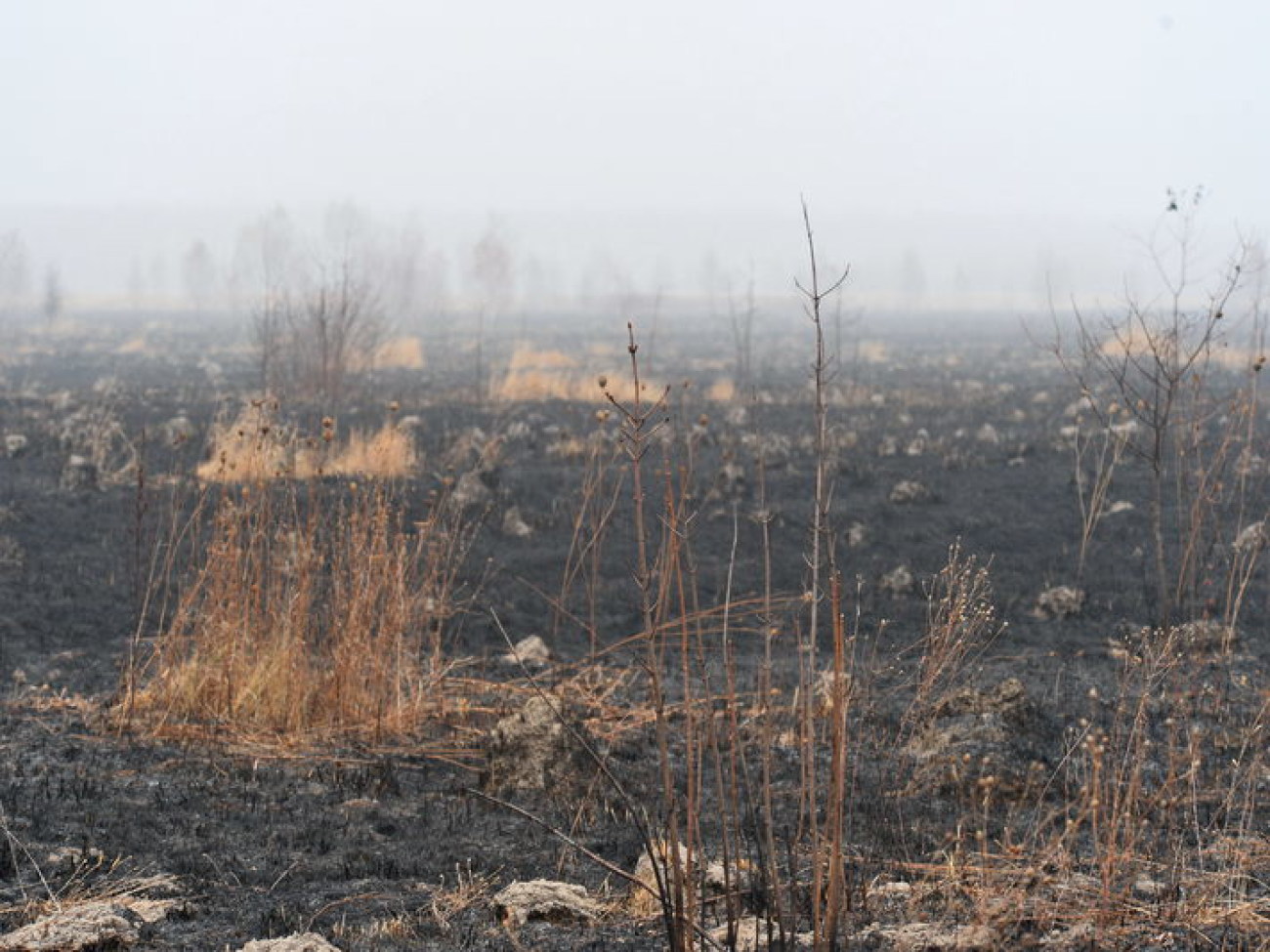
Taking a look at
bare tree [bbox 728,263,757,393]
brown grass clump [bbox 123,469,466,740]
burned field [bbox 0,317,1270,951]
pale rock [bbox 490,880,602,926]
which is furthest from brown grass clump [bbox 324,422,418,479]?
pale rock [bbox 490,880,602,926]

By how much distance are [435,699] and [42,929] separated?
2.77 m

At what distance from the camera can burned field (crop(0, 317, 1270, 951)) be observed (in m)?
3.01

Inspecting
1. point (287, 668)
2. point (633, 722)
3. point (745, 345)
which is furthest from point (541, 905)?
point (745, 345)

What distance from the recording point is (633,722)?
532 cm

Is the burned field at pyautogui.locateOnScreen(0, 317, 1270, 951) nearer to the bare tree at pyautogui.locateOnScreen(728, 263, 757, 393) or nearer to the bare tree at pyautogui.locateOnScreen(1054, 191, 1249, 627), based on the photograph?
the bare tree at pyautogui.locateOnScreen(1054, 191, 1249, 627)

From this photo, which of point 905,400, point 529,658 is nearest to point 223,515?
point 529,658

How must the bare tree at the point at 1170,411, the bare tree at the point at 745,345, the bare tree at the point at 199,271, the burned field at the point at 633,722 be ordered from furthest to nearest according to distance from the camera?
1. the bare tree at the point at 199,271
2. the bare tree at the point at 745,345
3. the bare tree at the point at 1170,411
4. the burned field at the point at 633,722

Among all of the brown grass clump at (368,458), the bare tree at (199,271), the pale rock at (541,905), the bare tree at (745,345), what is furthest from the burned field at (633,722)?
the bare tree at (199,271)

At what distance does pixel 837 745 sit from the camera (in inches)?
99.3

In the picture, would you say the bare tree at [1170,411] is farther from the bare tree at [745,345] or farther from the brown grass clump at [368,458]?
the brown grass clump at [368,458]

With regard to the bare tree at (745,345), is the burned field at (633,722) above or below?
below

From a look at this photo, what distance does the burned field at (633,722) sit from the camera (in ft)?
9.86

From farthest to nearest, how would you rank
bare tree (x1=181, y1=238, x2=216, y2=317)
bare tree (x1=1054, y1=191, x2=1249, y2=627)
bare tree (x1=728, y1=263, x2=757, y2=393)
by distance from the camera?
bare tree (x1=181, y1=238, x2=216, y2=317), bare tree (x1=728, y1=263, x2=757, y2=393), bare tree (x1=1054, y1=191, x2=1249, y2=627)

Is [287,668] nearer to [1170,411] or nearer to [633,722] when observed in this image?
[633,722]
